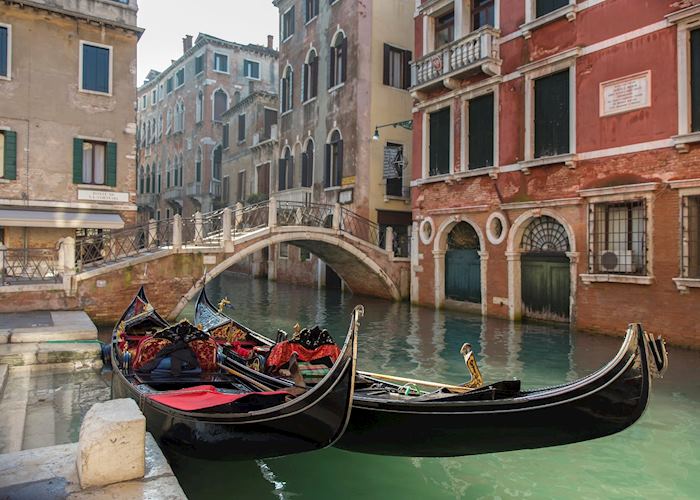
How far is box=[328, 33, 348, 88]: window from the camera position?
15.8m

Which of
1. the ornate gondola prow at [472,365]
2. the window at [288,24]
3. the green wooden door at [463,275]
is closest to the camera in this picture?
the ornate gondola prow at [472,365]

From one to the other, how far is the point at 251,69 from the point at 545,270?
63.7 ft

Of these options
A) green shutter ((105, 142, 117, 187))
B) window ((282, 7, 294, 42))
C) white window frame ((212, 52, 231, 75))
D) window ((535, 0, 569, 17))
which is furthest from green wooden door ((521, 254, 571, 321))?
white window frame ((212, 52, 231, 75))

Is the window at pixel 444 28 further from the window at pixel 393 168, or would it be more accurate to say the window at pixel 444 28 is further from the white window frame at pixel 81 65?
the white window frame at pixel 81 65

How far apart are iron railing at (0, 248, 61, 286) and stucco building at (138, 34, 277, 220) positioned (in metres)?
11.6

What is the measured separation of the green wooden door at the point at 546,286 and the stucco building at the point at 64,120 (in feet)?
29.0

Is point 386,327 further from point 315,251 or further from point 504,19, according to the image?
point 504,19

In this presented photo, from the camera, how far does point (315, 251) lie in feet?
48.0

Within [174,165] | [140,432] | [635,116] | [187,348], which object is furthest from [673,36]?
[174,165]

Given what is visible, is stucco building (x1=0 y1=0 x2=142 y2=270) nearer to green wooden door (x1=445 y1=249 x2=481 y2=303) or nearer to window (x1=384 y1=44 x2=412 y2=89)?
window (x1=384 y1=44 x2=412 y2=89)

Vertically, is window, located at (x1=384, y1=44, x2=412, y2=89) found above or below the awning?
above

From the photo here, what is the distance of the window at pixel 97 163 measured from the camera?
12.4 m

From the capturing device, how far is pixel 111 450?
7.97ft

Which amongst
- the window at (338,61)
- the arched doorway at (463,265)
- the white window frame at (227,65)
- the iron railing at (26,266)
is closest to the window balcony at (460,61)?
the arched doorway at (463,265)
